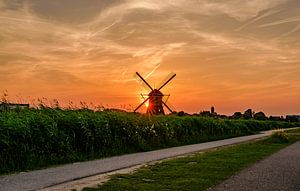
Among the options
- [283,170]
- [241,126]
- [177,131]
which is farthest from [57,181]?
[241,126]

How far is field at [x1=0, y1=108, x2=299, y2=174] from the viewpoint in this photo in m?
19.7

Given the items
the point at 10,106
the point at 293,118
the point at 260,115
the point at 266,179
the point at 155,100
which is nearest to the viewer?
the point at 266,179

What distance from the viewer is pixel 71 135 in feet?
78.1

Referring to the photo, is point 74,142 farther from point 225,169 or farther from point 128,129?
point 225,169

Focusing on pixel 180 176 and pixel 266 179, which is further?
pixel 180 176

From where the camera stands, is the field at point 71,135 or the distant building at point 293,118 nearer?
the field at point 71,135

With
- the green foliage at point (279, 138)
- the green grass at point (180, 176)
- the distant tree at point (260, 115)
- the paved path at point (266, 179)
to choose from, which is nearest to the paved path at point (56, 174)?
the green grass at point (180, 176)

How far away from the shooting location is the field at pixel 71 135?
774 inches

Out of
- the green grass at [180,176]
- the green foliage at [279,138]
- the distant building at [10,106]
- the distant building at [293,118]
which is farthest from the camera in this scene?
the distant building at [293,118]

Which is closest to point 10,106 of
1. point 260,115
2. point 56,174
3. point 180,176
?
point 56,174

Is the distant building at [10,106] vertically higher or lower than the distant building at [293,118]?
lower

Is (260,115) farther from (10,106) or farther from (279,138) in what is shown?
(10,106)

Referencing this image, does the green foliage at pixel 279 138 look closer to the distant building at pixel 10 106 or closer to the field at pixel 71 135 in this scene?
the field at pixel 71 135

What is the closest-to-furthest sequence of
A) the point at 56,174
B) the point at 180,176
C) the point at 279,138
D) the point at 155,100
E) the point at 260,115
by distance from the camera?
the point at 180,176
the point at 56,174
the point at 279,138
the point at 155,100
the point at 260,115
